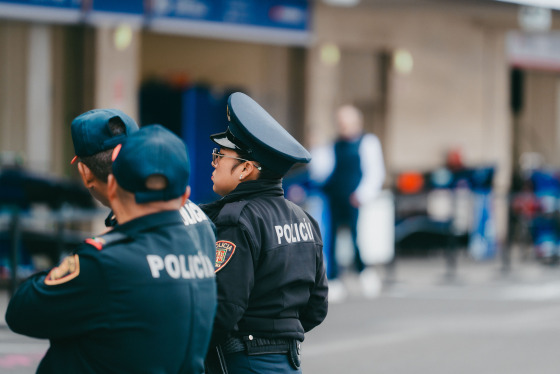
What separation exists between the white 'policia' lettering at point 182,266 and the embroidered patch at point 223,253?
0.47m

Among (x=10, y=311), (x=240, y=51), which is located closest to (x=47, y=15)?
(x=240, y=51)

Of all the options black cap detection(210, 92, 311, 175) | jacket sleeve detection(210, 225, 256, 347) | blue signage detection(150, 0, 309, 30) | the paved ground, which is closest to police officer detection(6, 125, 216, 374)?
jacket sleeve detection(210, 225, 256, 347)

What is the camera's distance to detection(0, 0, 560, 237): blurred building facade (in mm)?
13000

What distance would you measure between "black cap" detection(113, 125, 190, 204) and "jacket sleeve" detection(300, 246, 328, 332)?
1.14 m

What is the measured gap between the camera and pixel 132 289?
271cm

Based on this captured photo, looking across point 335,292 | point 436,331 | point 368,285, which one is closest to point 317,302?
point 436,331

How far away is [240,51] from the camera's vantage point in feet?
52.4

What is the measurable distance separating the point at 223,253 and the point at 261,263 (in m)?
0.16

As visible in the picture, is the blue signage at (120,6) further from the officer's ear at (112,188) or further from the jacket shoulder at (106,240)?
the jacket shoulder at (106,240)

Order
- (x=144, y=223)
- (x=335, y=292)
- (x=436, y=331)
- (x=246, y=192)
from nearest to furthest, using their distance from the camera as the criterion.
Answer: (x=144, y=223) < (x=246, y=192) < (x=436, y=331) < (x=335, y=292)

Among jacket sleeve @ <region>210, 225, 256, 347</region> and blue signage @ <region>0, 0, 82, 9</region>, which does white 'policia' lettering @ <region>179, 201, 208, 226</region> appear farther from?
blue signage @ <region>0, 0, 82, 9</region>

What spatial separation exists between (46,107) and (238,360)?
1009cm

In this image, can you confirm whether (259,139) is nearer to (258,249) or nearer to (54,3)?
(258,249)

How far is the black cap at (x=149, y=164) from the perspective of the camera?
110 inches
